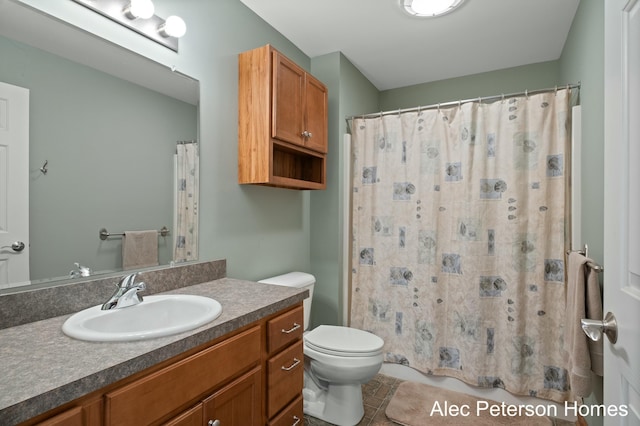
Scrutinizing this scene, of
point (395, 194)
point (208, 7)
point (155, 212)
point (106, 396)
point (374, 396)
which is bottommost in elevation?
point (374, 396)

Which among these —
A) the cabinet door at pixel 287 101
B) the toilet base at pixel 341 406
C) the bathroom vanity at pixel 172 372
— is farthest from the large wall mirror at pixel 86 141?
the toilet base at pixel 341 406

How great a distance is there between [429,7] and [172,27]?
1.43m

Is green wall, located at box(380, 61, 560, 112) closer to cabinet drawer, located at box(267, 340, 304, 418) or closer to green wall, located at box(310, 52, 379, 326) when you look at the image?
green wall, located at box(310, 52, 379, 326)

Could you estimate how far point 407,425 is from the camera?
1832mm

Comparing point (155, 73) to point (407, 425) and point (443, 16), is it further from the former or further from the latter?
point (407, 425)

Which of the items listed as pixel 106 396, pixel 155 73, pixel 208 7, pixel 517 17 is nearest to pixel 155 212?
pixel 155 73

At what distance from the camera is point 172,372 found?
0.86 m

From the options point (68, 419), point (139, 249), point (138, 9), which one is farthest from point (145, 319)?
point (138, 9)

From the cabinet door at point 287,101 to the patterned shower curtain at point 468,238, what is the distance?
2.35ft

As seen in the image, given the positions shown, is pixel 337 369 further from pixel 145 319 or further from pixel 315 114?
pixel 315 114

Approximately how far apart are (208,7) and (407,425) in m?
2.58

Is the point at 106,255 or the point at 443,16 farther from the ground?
the point at 443,16

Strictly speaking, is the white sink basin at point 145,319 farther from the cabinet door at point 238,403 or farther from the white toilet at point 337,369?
the white toilet at point 337,369

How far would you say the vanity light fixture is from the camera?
4.06ft
